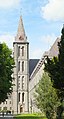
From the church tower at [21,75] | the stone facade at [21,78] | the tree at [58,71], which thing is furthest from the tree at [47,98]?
the church tower at [21,75]

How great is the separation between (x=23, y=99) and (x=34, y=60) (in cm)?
2597

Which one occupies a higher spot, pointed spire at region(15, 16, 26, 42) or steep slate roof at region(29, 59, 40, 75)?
pointed spire at region(15, 16, 26, 42)

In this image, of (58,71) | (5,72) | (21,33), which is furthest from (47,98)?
(21,33)

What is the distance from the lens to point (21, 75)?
140500mm

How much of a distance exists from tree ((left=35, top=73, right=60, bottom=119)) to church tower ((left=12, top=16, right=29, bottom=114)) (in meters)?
86.1

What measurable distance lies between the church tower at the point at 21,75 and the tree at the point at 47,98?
86.1m

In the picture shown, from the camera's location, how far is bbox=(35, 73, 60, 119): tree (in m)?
49.5

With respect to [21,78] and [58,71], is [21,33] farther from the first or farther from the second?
[58,71]

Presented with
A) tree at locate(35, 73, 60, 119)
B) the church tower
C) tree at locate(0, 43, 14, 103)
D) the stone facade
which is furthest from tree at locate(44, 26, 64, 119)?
the church tower

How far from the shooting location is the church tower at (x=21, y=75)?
456 ft

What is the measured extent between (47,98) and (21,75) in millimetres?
90317

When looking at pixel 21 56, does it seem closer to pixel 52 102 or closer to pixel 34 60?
pixel 34 60

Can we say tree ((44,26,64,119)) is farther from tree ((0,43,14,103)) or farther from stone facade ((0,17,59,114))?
stone facade ((0,17,59,114))

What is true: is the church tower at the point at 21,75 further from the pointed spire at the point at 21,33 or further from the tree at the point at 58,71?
the tree at the point at 58,71
